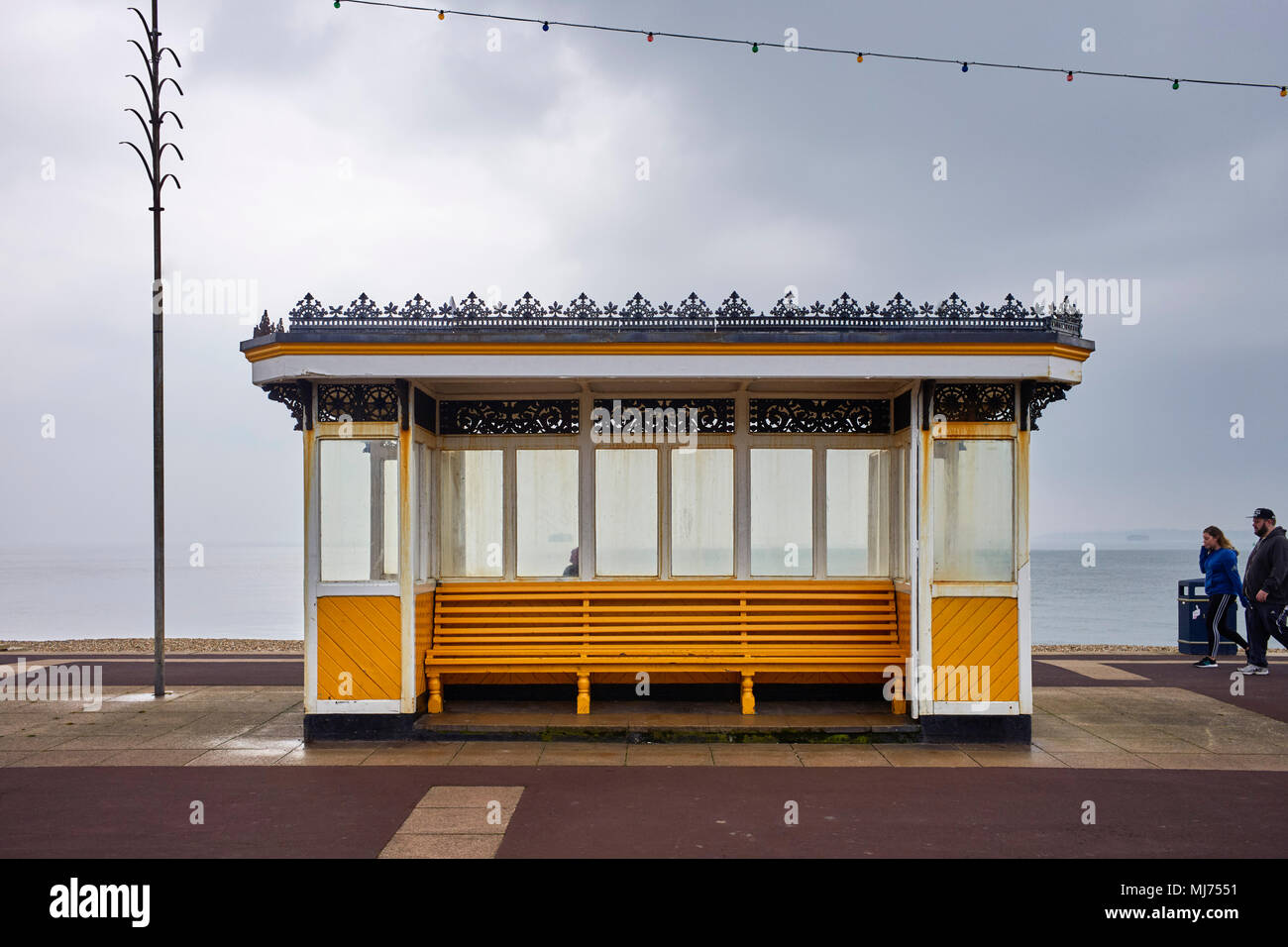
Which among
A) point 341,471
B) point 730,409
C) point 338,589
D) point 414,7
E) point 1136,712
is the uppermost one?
point 414,7

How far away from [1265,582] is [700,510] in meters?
7.34

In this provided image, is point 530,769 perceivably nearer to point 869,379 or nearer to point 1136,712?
point 869,379

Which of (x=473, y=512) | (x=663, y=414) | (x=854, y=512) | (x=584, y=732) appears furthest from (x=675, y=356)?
(x=584, y=732)

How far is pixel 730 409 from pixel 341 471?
13.0 ft

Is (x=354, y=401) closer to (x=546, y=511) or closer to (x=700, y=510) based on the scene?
(x=546, y=511)

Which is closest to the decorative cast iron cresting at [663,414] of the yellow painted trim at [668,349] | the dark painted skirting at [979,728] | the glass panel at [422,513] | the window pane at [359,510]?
the yellow painted trim at [668,349]

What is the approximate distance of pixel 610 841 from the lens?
235 inches

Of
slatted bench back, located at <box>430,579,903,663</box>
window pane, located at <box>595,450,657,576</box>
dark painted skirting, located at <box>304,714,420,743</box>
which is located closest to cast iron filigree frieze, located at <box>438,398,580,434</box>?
window pane, located at <box>595,450,657,576</box>

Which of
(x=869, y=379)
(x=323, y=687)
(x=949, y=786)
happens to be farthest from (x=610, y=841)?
(x=869, y=379)

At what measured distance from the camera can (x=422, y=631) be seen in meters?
9.33

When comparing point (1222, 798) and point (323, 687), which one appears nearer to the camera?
point (1222, 798)

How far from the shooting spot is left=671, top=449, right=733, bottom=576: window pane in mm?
10094

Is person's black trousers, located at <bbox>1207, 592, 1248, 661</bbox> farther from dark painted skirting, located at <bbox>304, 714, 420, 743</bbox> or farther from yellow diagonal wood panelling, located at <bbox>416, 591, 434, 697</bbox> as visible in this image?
dark painted skirting, located at <bbox>304, 714, 420, 743</bbox>

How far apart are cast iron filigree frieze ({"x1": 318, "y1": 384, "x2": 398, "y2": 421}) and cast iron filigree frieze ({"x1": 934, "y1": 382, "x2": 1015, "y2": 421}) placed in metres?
5.12
